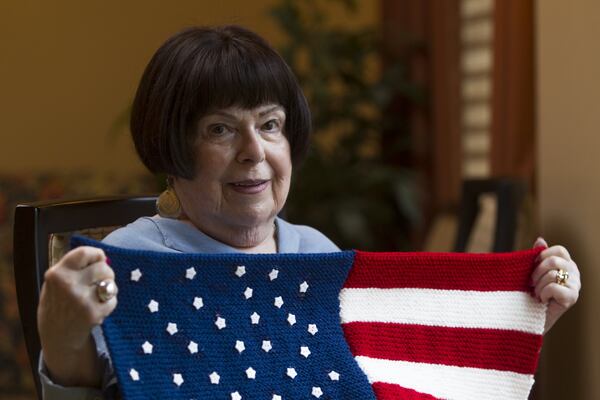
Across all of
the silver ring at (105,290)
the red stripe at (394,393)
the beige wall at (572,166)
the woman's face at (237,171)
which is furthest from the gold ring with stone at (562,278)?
the silver ring at (105,290)

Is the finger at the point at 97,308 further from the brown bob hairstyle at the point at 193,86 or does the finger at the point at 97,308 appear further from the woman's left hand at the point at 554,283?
the woman's left hand at the point at 554,283

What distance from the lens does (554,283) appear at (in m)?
1.36

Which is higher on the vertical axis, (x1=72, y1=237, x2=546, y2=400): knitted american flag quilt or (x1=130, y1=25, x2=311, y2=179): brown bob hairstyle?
(x1=130, y1=25, x2=311, y2=179): brown bob hairstyle

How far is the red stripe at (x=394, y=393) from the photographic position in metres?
1.36

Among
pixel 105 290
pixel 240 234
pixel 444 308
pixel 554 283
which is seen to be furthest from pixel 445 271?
pixel 105 290

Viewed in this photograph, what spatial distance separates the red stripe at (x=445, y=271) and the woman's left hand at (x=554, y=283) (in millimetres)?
17

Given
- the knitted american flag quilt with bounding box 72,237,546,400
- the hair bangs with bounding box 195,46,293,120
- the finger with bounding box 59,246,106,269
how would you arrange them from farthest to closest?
the hair bangs with bounding box 195,46,293,120 → the knitted american flag quilt with bounding box 72,237,546,400 → the finger with bounding box 59,246,106,269

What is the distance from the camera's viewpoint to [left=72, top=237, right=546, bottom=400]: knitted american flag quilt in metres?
1.17

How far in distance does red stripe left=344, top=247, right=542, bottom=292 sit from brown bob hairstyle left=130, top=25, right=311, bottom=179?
0.28 meters

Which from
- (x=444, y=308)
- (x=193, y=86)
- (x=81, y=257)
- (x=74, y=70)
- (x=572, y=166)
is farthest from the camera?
(x=74, y=70)

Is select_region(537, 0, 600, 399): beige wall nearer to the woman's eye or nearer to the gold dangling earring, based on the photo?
the woman's eye

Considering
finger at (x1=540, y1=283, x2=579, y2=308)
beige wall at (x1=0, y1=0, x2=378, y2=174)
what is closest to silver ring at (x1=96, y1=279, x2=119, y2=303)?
finger at (x1=540, y1=283, x2=579, y2=308)

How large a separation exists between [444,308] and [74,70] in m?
3.40

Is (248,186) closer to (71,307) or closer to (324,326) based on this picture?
(324,326)
